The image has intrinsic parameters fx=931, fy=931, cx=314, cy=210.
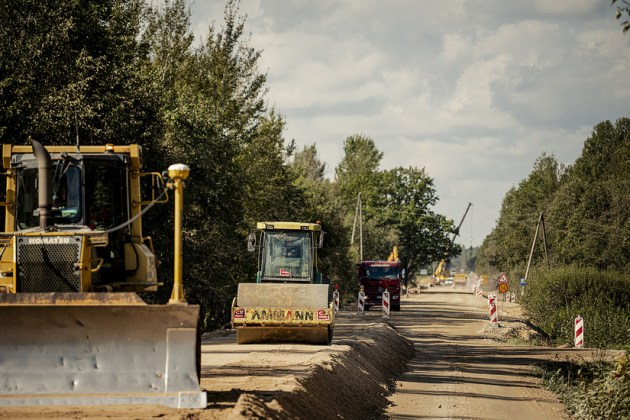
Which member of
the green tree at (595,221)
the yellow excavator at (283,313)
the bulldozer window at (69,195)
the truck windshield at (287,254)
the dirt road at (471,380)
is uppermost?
the green tree at (595,221)

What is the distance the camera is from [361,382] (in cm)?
1914

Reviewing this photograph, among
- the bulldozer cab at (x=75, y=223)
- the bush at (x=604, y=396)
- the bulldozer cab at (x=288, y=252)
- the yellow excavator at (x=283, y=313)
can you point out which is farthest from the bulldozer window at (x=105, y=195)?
the bulldozer cab at (x=288, y=252)

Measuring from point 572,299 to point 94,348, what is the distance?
135ft

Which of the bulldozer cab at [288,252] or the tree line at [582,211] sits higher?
the tree line at [582,211]

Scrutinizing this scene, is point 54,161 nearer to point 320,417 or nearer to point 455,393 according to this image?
point 320,417

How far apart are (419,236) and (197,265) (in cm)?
8368

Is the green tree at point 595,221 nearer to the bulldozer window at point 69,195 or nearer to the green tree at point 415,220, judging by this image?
the green tree at point 415,220

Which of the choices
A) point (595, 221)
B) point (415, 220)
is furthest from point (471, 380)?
point (415, 220)

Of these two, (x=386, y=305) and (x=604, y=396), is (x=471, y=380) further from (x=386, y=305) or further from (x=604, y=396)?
(x=386, y=305)

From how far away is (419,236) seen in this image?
114 meters

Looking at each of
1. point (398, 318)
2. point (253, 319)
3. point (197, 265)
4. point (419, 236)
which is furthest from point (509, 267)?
point (253, 319)

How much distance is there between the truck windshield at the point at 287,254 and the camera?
2722cm

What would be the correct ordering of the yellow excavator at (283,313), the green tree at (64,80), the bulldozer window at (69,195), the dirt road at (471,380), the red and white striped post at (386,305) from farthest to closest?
1. the red and white striped post at (386,305)
2. the green tree at (64,80)
3. the yellow excavator at (283,313)
4. the dirt road at (471,380)
5. the bulldozer window at (69,195)

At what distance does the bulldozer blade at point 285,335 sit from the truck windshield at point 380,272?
29.1 m
